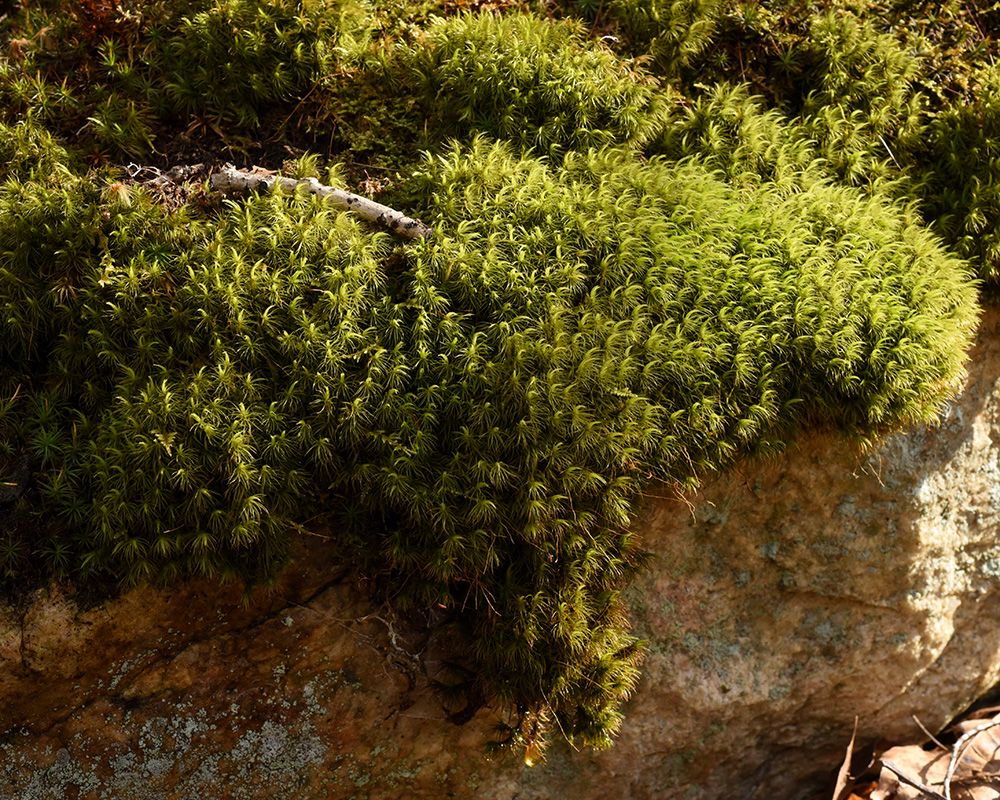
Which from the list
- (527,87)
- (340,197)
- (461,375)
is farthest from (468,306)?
(527,87)

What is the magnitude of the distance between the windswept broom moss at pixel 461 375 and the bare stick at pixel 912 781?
1443 mm

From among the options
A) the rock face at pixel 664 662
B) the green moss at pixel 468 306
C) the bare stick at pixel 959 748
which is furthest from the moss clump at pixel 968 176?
the bare stick at pixel 959 748

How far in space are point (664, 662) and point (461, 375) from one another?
173cm

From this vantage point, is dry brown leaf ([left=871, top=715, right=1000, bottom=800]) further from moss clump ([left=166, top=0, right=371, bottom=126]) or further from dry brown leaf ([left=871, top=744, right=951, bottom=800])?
moss clump ([left=166, top=0, right=371, bottom=126])

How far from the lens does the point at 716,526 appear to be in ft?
11.7

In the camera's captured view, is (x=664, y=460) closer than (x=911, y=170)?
Yes

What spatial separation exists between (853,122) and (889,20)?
779 mm

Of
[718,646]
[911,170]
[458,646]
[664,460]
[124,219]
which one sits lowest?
[458,646]

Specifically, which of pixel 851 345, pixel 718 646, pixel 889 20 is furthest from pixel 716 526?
pixel 889 20

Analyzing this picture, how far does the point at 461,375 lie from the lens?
3051 mm

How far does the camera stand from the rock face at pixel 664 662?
3078 mm

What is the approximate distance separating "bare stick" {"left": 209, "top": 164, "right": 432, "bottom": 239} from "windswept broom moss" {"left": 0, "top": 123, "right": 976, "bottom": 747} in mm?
92

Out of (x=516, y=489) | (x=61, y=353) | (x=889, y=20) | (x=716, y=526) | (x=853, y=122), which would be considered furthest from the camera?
(x=889, y=20)

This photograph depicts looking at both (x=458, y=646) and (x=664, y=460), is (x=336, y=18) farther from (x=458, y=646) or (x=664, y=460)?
(x=458, y=646)
